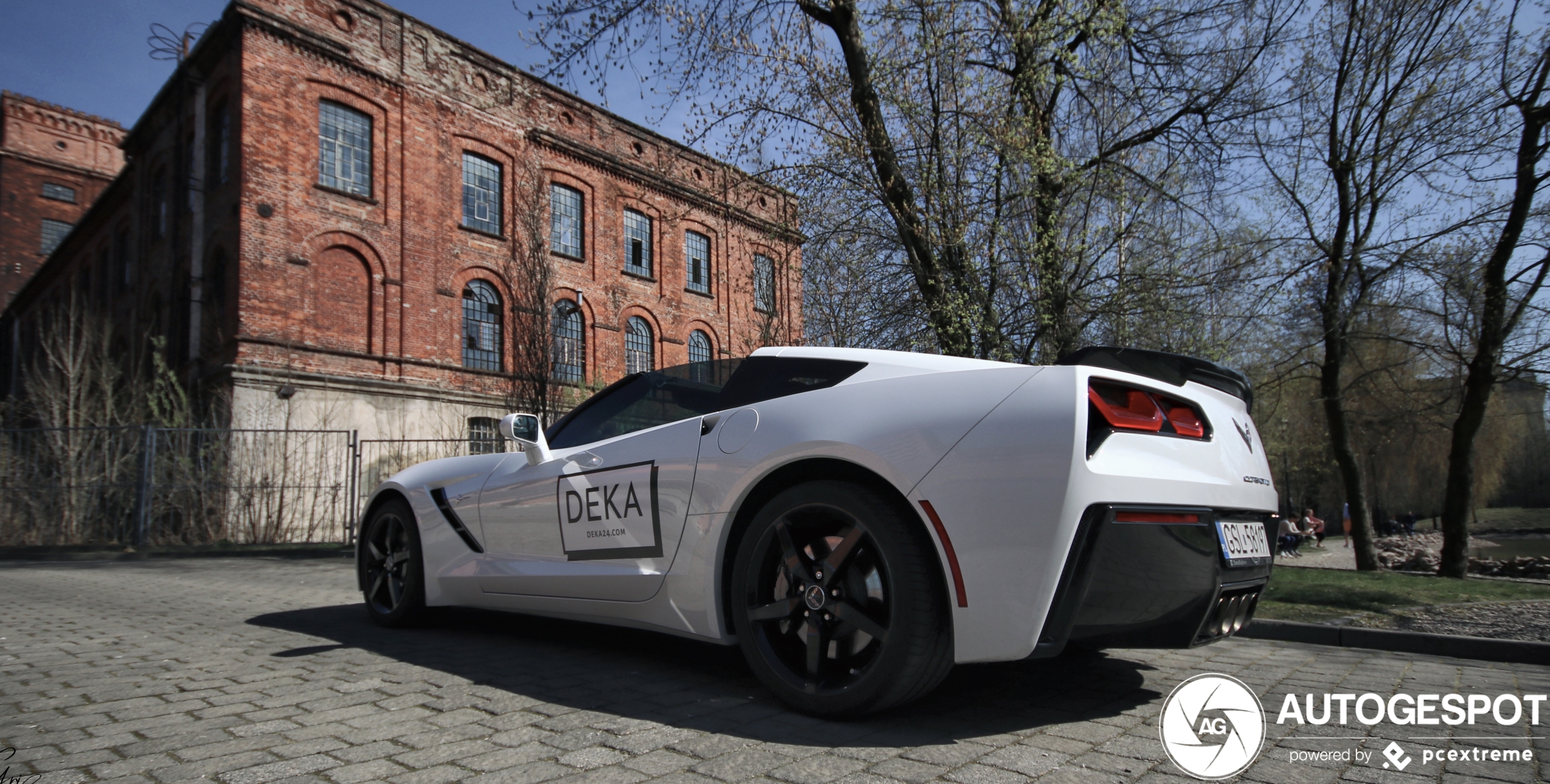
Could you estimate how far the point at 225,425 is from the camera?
703 inches

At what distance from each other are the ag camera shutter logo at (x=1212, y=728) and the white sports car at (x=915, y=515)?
0.86 feet

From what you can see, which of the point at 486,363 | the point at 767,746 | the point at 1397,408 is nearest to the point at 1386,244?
the point at 1397,408

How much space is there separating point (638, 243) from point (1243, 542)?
26.0 meters

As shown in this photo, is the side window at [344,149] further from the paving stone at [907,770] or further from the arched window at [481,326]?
the paving stone at [907,770]

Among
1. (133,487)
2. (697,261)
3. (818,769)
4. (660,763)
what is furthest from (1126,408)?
(697,261)

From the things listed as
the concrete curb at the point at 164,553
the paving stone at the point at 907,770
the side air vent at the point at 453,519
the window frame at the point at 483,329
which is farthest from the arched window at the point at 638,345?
the paving stone at the point at 907,770

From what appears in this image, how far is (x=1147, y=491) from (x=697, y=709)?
63.9 inches

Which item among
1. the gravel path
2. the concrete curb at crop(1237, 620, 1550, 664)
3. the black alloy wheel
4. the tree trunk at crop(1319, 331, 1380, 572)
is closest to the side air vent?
the black alloy wheel

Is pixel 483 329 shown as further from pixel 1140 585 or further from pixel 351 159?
pixel 1140 585

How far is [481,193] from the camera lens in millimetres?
23344

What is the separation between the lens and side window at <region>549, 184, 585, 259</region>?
2483 cm

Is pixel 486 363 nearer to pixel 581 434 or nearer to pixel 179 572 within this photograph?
pixel 179 572

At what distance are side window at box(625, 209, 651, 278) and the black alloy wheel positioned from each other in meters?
22.6

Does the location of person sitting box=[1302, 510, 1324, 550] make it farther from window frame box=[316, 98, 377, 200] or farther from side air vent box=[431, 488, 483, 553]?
side air vent box=[431, 488, 483, 553]
